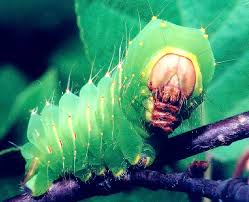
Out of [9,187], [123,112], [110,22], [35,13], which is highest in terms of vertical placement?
[35,13]

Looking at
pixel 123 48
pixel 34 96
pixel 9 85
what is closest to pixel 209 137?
pixel 123 48

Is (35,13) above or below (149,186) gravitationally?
above

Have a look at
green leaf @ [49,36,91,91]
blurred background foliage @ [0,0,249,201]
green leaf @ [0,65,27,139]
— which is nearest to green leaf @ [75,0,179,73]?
blurred background foliage @ [0,0,249,201]

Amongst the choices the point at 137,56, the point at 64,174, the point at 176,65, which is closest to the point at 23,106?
the point at 64,174

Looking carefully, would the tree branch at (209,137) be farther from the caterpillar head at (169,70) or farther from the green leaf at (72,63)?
the green leaf at (72,63)

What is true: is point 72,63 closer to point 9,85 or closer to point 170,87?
point 9,85

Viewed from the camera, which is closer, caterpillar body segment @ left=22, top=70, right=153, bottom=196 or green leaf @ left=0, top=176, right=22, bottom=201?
caterpillar body segment @ left=22, top=70, right=153, bottom=196

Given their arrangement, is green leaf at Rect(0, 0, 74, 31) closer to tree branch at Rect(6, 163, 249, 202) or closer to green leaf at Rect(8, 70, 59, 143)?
green leaf at Rect(8, 70, 59, 143)

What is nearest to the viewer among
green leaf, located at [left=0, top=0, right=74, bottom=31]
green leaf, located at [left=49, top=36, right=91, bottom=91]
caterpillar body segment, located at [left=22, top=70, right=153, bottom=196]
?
caterpillar body segment, located at [left=22, top=70, right=153, bottom=196]
